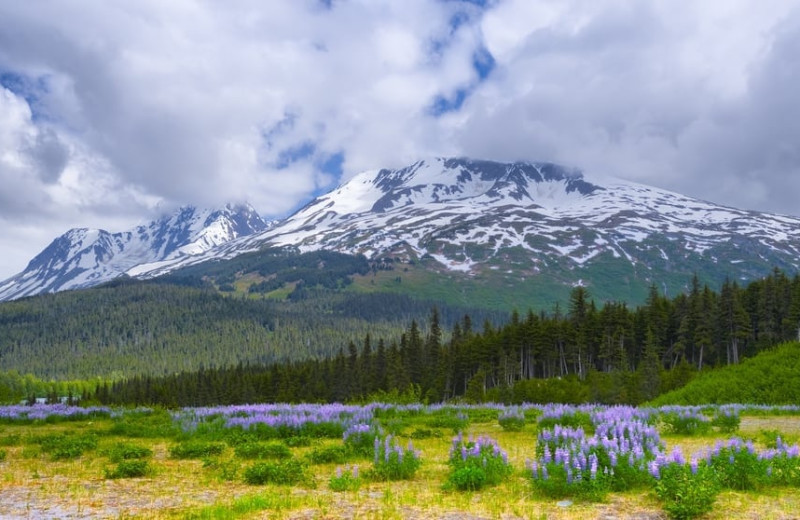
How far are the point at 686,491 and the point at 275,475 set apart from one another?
7154 millimetres

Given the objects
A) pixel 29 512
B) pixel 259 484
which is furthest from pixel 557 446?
pixel 29 512

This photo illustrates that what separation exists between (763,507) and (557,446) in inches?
145

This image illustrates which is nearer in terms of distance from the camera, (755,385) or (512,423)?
(512,423)

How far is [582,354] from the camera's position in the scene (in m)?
93.8

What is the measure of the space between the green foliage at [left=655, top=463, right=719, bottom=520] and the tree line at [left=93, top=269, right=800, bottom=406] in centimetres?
5094

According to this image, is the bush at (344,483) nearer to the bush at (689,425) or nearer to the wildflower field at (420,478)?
the wildflower field at (420,478)

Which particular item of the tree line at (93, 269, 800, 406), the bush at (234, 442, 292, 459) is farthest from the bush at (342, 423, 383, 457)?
the tree line at (93, 269, 800, 406)

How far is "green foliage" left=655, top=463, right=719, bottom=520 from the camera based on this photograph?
779 cm

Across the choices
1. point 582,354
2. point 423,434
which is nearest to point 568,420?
point 423,434

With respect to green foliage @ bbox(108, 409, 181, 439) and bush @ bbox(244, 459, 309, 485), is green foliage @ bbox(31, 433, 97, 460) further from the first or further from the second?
bush @ bbox(244, 459, 309, 485)

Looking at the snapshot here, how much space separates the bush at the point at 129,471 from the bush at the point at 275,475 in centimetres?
263

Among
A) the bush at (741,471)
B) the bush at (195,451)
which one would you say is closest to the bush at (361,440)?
the bush at (195,451)

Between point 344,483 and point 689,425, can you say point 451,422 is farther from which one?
point 344,483

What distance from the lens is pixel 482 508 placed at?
8656mm
